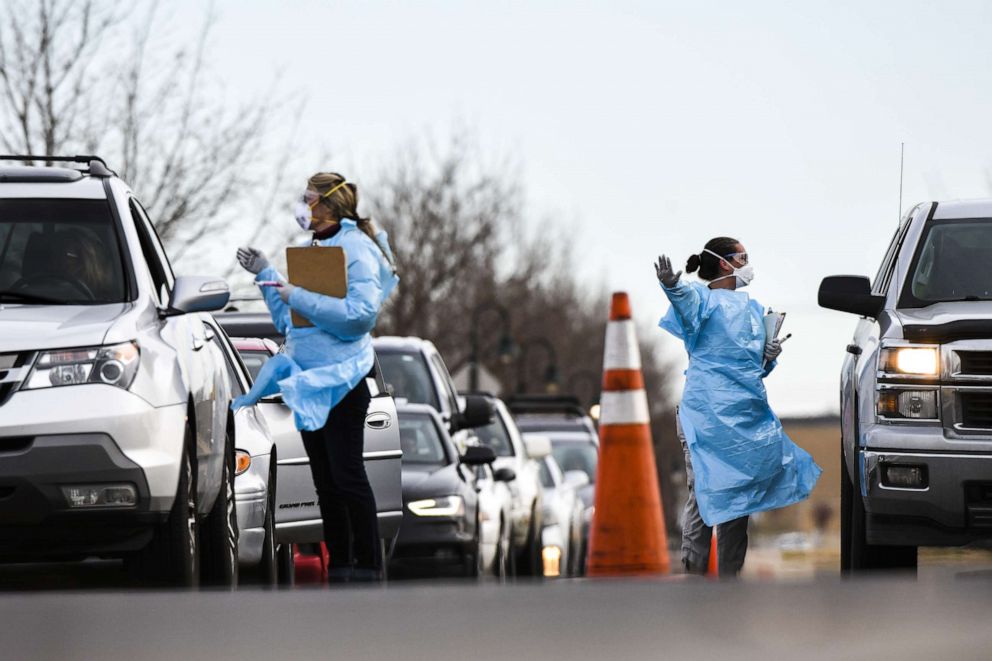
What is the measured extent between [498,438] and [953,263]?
9.11m

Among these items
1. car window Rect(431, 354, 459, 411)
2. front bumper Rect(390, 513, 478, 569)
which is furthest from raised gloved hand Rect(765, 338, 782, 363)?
car window Rect(431, 354, 459, 411)

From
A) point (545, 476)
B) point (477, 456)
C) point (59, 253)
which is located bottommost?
point (545, 476)

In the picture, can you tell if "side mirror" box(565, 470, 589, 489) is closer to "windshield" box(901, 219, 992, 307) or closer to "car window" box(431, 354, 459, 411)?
"car window" box(431, 354, 459, 411)

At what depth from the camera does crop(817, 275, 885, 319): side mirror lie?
33.1 feet

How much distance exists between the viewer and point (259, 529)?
10.6 m

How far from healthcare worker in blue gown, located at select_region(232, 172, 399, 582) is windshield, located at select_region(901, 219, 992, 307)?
260 cm

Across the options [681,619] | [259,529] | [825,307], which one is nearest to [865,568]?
[825,307]

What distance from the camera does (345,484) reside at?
9.18 meters

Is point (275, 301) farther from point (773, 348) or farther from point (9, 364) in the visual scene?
point (773, 348)

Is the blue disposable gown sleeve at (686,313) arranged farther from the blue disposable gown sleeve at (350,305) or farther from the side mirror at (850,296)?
the blue disposable gown sleeve at (350,305)

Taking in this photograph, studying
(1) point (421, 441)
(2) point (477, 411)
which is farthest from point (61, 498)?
(1) point (421, 441)

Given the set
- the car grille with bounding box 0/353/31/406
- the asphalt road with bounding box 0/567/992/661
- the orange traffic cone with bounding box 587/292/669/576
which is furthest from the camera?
the orange traffic cone with bounding box 587/292/669/576

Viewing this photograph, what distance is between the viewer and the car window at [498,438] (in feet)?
62.5

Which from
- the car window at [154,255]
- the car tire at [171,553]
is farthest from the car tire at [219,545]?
the car tire at [171,553]
